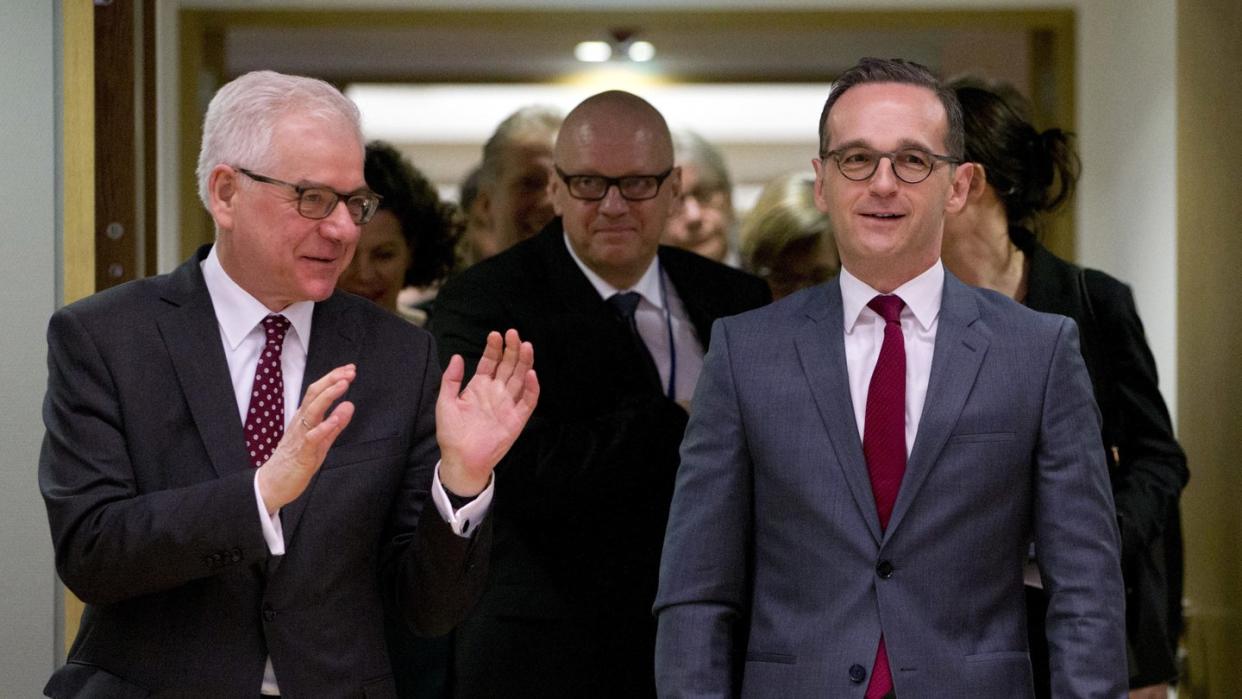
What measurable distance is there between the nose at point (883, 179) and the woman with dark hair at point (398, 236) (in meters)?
2.09

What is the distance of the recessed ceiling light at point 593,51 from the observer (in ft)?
22.0

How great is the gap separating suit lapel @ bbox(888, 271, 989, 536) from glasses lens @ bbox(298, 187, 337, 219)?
954mm

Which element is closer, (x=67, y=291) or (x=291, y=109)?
(x=291, y=109)

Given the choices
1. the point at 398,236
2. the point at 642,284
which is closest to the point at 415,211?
the point at 398,236

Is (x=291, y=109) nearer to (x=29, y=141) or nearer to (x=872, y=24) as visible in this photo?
(x=29, y=141)

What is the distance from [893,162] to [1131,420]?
1148 mm

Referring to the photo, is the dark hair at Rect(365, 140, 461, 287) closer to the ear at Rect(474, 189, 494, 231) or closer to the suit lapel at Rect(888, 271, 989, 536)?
the ear at Rect(474, 189, 494, 231)

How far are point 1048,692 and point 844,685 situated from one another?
0.68 m

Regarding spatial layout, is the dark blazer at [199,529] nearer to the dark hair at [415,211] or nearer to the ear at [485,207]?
the dark hair at [415,211]

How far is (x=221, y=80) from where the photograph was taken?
547cm

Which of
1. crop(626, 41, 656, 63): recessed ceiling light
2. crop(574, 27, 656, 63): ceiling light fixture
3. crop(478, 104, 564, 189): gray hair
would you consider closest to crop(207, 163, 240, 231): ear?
crop(478, 104, 564, 189): gray hair

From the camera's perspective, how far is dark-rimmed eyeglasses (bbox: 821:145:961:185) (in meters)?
2.60

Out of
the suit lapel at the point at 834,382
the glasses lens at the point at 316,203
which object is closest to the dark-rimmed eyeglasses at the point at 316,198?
the glasses lens at the point at 316,203

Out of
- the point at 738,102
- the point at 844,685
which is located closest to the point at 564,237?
the point at 844,685
